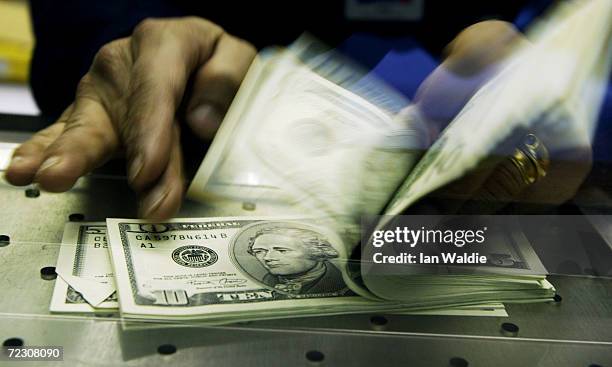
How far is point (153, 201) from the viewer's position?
0.68 m

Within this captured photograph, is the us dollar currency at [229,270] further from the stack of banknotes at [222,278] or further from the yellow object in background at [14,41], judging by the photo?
the yellow object in background at [14,41]

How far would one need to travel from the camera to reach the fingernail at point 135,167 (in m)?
0.68

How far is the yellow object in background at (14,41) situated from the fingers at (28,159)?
1533mm

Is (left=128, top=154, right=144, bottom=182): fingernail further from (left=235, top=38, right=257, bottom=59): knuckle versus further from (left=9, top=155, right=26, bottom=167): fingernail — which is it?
(left=235, top=38, right=257, bottom=59): knuckle

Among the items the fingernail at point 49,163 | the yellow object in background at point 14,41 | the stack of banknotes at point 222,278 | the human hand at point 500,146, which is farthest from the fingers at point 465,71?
the yellow object in background at point 14,41

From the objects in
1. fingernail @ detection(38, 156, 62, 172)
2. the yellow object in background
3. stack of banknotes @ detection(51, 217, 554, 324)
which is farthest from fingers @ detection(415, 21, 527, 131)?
the yellow object in background

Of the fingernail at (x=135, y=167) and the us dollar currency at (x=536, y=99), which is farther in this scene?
the fingernail at (x=135, y=167)

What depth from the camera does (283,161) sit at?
0.75 meters

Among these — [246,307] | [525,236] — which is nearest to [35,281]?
[246,307]

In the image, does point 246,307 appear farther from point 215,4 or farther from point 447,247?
point 215,4

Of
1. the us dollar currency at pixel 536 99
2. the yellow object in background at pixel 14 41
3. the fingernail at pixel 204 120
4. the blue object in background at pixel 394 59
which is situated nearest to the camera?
the us dollar currency at pixel 536 99

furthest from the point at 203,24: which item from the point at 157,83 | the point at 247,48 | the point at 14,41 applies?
the point at 14,41

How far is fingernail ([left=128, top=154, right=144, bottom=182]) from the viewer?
26.7 inches

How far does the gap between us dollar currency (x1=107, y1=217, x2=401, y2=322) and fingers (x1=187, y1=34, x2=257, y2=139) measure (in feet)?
0.51
